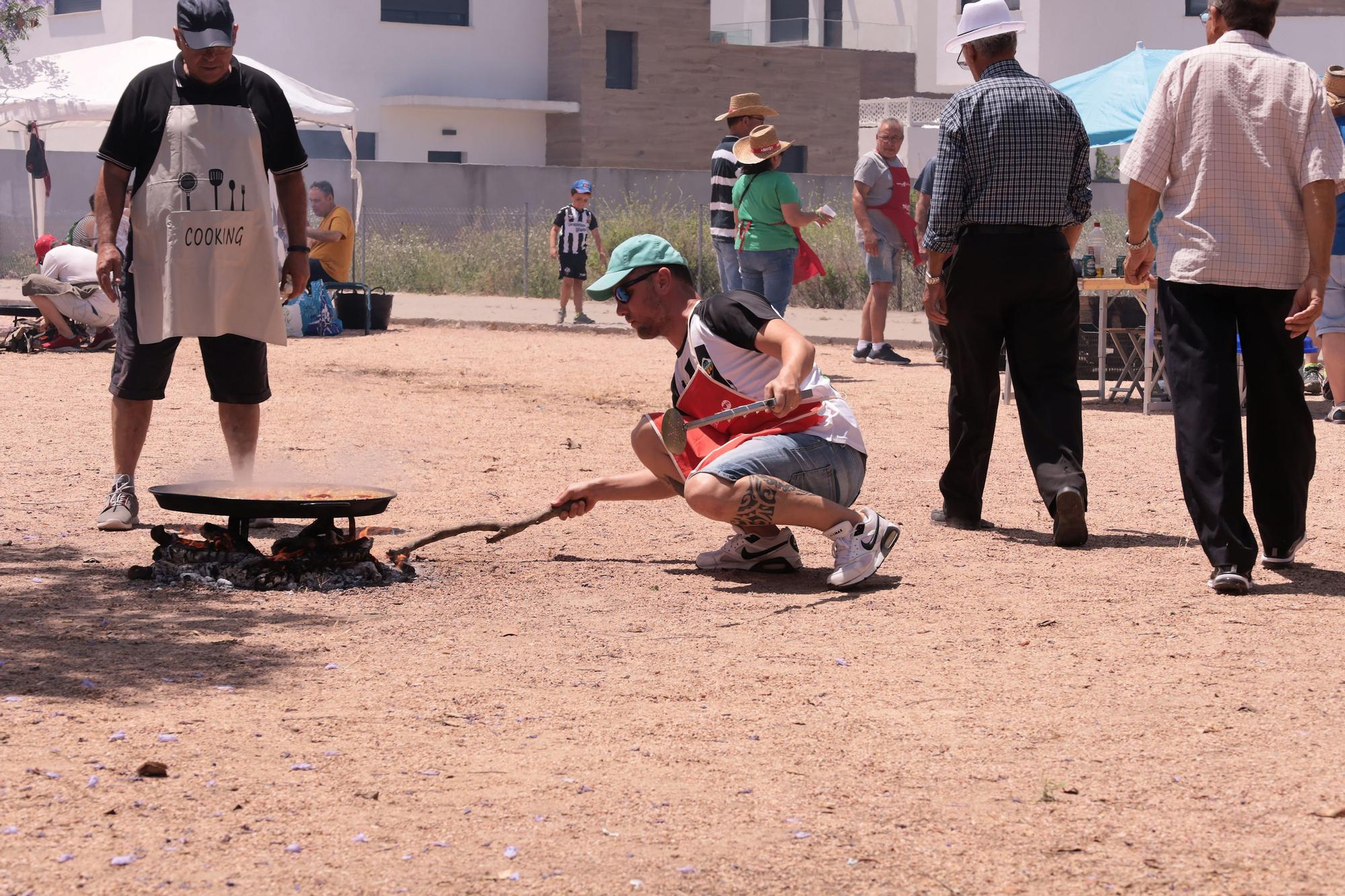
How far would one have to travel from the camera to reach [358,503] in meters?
5.52

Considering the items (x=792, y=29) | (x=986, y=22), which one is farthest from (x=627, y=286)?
(x=792, y=29)

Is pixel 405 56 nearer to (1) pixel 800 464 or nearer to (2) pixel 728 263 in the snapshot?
(2) pixel 728 263

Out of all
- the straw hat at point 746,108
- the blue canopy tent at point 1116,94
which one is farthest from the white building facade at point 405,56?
the straw hat at point 746,108

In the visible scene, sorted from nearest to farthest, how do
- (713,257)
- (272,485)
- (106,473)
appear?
(272,485)
(106,473)
(713,257)

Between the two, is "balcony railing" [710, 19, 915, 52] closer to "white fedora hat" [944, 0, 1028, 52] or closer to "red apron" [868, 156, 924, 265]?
"red apron" [868, 156, 924, 265]

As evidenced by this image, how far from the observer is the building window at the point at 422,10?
43.8 meters

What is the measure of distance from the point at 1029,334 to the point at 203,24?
334cm

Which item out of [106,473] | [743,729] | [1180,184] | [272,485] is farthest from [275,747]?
[106,473]

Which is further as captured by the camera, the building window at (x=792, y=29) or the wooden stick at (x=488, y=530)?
the building window at (x=792, y=29)

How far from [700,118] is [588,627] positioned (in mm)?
42782

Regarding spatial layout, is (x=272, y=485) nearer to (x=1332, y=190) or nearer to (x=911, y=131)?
(x=1332, y=190)

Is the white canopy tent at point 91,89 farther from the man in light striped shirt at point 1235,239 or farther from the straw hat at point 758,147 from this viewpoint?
the man in light striped shirt at point 1235,239

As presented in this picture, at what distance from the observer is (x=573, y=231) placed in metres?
19.5

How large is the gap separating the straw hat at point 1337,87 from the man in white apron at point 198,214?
5.69m
